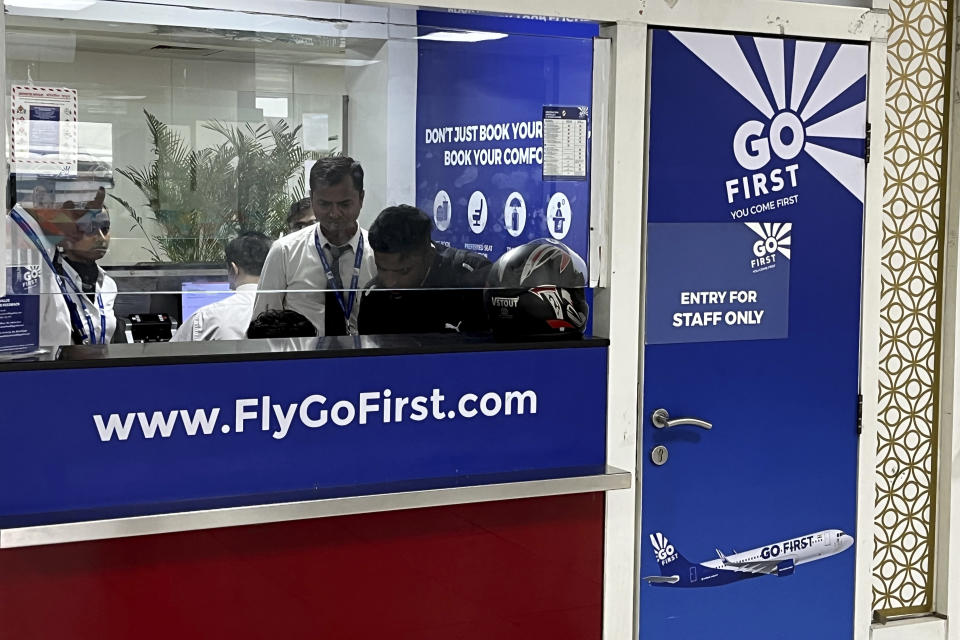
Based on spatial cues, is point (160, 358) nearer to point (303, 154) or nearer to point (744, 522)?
point (303, 154)

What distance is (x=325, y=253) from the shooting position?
9.52ft

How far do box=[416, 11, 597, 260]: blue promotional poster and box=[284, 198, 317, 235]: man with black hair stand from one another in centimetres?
29

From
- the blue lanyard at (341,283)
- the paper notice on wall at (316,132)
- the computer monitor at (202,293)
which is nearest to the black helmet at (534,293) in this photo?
the blue lanyard at (341,283)

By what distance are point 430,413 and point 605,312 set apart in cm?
61

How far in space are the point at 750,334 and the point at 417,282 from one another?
1.05 metres

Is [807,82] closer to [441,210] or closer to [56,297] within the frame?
[441,210]

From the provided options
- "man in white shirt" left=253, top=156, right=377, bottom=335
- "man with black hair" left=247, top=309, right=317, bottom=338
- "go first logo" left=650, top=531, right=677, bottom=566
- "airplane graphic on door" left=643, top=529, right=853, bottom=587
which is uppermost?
"man in white shirt" left=253, top=156, right=377, bottom=335

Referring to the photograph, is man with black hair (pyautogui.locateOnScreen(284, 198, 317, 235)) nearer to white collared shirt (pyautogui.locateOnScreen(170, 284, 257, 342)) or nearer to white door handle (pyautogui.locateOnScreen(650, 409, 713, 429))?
white collared shirt (pyautogui.locateOnScreen(170, 284, 257, 342))

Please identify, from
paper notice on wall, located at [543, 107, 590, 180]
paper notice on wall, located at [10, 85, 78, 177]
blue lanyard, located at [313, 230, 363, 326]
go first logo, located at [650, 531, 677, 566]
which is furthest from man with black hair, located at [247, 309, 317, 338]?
go first logo, located at [650, 531, 677, 566]

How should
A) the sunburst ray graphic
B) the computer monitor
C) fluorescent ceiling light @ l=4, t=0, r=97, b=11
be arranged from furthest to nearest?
the sunburst ray graphic, the computer monitor, fluorescent ceiling light @ l=4, t=0, r=97, b=11

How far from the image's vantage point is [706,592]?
3381 mm

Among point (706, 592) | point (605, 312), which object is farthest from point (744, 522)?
point (605, 312)

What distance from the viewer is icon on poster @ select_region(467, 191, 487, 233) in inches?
119

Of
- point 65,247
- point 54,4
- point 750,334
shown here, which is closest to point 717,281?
point 750,334
